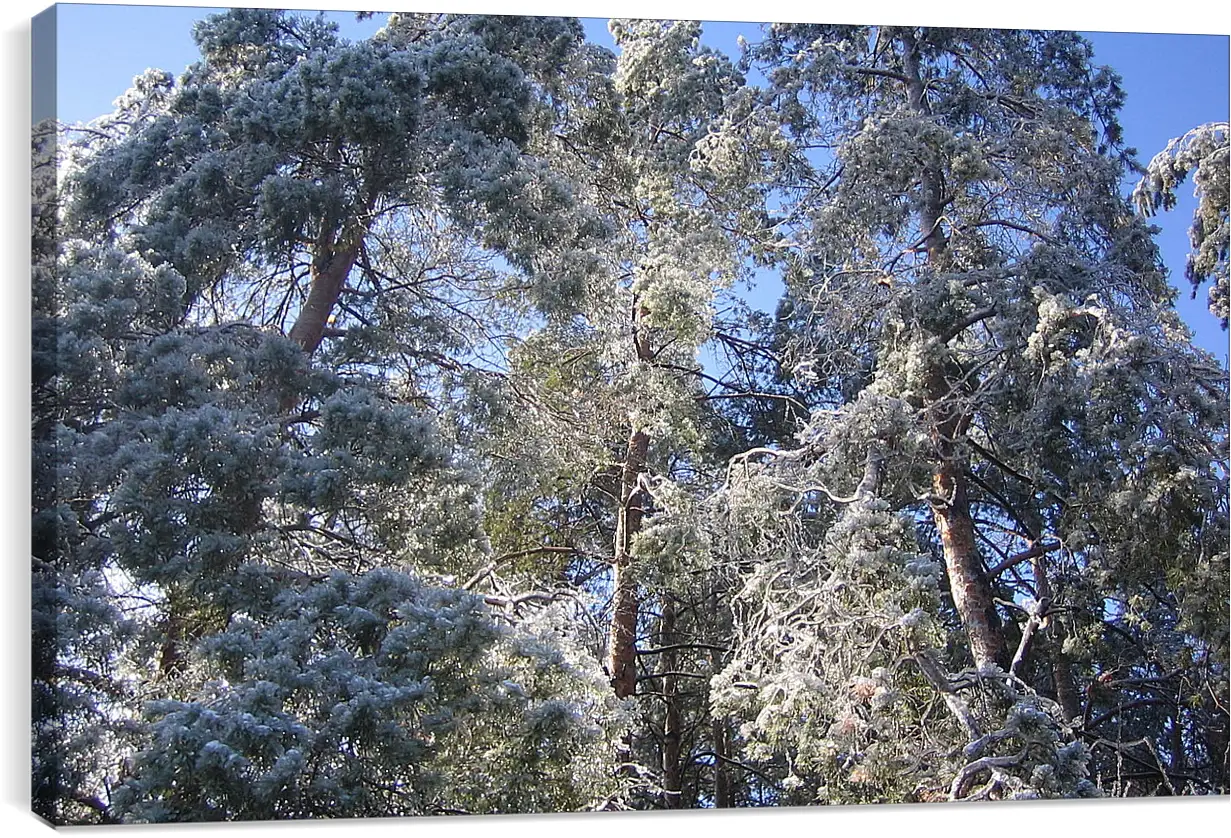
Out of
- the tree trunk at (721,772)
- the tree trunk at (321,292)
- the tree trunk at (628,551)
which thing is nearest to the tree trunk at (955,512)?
the tree trunk at (721,772)

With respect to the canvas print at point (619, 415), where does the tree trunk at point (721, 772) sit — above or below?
below

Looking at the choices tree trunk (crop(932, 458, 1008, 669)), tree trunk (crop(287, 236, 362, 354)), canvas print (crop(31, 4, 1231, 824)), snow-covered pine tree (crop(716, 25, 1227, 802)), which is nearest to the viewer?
canvas print (crop(31, 4, 1231, 824))

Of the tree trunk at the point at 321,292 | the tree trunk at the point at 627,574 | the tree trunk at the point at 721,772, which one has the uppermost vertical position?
the tree trunk at the point at 321,292

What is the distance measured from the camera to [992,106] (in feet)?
20.2

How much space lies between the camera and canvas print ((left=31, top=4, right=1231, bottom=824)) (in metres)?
5.05

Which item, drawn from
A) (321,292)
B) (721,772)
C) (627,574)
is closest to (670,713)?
(721,772)

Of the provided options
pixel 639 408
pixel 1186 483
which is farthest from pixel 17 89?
pixel 1186 483

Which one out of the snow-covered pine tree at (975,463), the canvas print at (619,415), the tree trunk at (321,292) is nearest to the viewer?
the canvas print at (619,415)

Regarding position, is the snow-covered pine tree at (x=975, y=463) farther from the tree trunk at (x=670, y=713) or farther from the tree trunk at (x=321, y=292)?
the tree trunk at (x=321, y=292)

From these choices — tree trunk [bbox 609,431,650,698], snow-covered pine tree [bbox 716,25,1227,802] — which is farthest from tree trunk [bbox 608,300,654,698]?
snow-covered pine tree [bbox 716,25,1227,802]

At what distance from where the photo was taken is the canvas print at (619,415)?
505 centimetres

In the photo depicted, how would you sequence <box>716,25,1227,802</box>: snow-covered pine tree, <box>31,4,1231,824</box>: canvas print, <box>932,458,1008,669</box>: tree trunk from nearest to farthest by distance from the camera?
1. <box>31,4,1231,824</box>: canvas print
2. <box>716,25,1227,802</box>: snow-covered pine tree
3. <box>932,458,1008,669</box>: tree trunk

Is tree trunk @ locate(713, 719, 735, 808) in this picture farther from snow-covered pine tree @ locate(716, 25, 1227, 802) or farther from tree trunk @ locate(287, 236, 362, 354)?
tree trunk @ locate(287, 236, 362, 354)

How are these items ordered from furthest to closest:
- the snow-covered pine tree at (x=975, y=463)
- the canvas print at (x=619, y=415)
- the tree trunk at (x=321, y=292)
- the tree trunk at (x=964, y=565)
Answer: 1. the tree trunk at (x=964, y=565)
2. the snow-covered pine tree at (x=975, y=463)
3. the tree trunk at (x=321, y=292)
4. the canvas print at (x=619, y=415)
